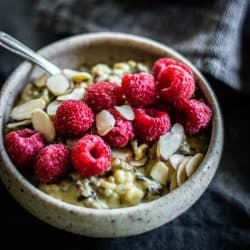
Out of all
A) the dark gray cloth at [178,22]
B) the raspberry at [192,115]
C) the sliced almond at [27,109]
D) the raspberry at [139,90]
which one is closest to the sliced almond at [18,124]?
the sliced almond at [27,109]

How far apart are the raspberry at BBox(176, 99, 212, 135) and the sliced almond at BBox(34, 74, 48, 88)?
0.31 m

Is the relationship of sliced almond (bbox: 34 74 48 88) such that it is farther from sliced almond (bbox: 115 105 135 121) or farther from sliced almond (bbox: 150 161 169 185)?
sliced almond (bbox: 150 161 169 185)

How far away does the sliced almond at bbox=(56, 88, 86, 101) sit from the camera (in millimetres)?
1120

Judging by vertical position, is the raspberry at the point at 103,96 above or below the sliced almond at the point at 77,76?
above

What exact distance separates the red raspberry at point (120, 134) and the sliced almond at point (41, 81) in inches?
8.7

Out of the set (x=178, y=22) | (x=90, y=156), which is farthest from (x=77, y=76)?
(x=178, y=22)

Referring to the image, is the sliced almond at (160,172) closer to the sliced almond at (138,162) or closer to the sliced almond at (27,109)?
the sliced almond at (138,162)

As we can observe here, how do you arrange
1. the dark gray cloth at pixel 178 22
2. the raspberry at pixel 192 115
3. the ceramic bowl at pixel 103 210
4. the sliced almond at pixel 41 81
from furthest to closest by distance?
the dark gray cloth at pixel 178 22 → the sliced almond at pixel 41 81 → the raspberry at pixel 192 115 → the ceramic bowl at pixel 103 210

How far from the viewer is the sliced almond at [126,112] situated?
3.49 ft

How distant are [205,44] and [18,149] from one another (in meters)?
0.61

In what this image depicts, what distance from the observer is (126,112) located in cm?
107

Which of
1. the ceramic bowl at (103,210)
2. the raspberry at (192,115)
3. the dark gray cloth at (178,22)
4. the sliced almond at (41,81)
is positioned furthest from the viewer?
the dark gray cloth at (178,22)

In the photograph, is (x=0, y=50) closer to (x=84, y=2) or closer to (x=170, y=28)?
(x=84, y=2)

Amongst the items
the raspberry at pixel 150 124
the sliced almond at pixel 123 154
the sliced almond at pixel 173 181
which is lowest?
the sliced almond at pixel 173 181
